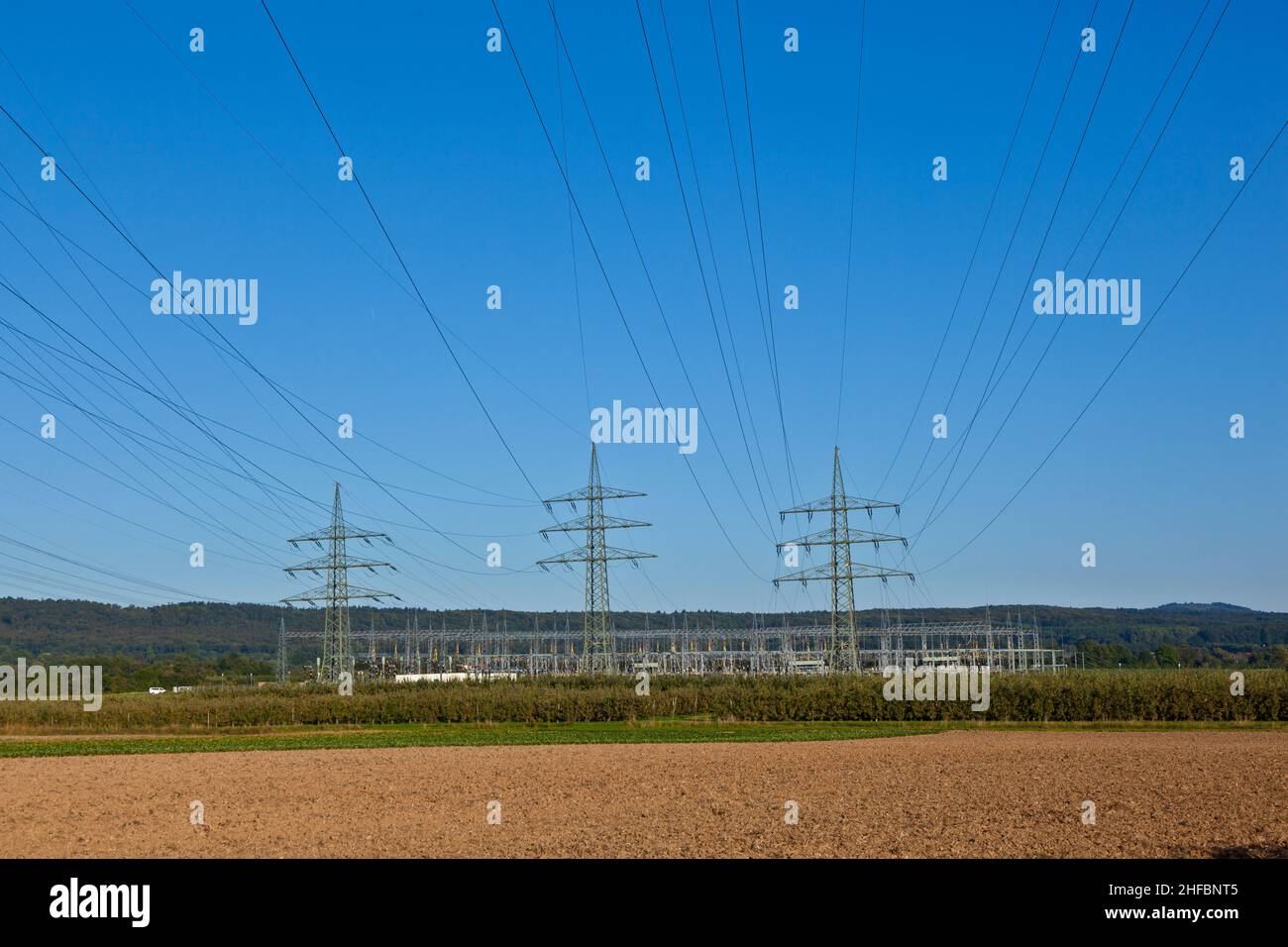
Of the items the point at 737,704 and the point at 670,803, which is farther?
the point at 737,704

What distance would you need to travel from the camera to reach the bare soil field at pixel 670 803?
21.9 m

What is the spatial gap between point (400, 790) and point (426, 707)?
43.2 metres

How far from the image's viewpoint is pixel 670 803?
2864 centimetres

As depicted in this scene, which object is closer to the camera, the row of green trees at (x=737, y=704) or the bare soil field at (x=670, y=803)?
the bare soil field at (x=670, y=803)

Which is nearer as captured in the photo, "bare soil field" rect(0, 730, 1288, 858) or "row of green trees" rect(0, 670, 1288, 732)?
"bare soil field" rect(0, 730, 1288, 858)

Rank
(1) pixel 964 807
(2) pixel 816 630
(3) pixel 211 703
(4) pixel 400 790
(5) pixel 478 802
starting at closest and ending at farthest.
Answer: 1. (1) pixel 964 807
2. (5) pixel 478 802
3. (4) pixel 400 790
4. (3) pixel 211 703
5. (2) pixel 816 630

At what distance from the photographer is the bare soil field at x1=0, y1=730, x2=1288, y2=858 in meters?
21.9

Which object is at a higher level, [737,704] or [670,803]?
[670,803]
